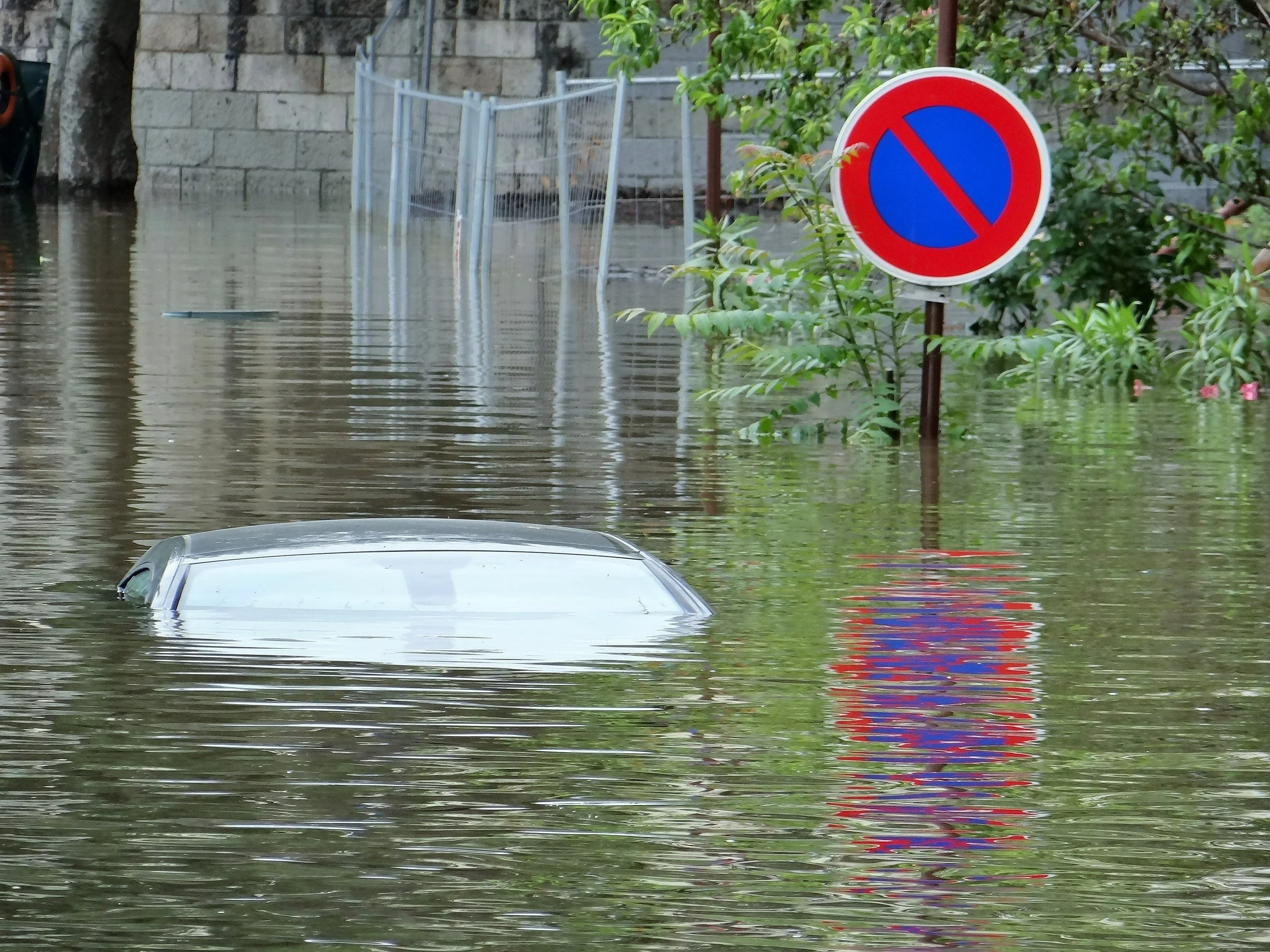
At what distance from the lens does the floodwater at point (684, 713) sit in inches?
134

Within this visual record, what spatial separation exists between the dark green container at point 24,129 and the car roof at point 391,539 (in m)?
24.2

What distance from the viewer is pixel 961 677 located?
4.93 metres

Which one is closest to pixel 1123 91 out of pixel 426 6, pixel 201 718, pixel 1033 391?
pixel 1033 391

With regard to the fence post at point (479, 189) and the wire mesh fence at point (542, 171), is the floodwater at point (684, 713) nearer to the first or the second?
the wire mesh fence at point (542, 171)

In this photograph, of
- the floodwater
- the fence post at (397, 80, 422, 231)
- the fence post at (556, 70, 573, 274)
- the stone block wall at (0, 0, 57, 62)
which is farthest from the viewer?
the stone block wall at (0, 0, 57, 62)

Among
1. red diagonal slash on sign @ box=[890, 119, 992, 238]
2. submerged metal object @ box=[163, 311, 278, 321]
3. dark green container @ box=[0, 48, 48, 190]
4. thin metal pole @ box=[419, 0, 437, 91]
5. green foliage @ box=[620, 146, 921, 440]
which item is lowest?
submerged metal object @ box=[163, 311, 278, 321]

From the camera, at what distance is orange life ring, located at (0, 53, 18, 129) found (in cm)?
2830

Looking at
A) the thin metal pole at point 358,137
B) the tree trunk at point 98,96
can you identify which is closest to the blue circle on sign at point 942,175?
the thin metal pole at point 358,137

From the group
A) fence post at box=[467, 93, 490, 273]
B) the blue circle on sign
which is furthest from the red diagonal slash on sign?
fence post at box=[467, 93, 490, 273]

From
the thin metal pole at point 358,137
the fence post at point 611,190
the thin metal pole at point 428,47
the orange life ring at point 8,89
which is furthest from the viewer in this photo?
the orange life ring at point 8,89

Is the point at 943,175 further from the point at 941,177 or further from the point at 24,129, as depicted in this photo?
the point at 24,129

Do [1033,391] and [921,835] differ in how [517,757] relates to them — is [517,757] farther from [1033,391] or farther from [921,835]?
[1033,391]

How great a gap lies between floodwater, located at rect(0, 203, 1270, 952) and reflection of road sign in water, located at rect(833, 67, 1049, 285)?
748 millimetres

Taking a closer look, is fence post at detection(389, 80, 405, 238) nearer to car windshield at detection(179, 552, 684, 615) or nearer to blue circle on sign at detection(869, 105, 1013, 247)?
blue circle on sign at detection(869, 105, 1013, 247)
